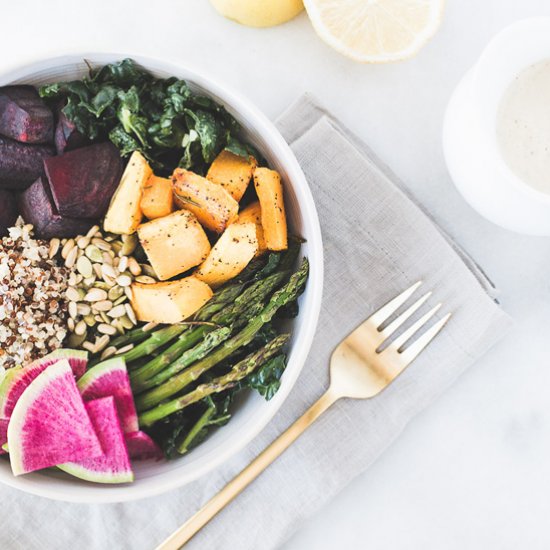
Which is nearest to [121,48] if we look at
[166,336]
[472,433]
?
[166,336]

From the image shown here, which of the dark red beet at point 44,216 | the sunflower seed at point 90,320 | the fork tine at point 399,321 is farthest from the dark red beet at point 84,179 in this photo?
the fork tine at point 399,321

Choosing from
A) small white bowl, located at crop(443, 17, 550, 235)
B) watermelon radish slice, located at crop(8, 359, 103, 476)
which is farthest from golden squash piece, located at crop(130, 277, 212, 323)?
small white bowl, located at crop(443, 17, 550, 235)

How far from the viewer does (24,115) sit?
152 centimetres

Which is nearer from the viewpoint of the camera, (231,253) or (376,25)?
(231,253)

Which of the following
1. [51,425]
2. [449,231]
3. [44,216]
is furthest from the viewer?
[449,231]

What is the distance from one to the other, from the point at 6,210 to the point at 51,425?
0.50m

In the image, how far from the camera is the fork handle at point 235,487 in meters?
1.73

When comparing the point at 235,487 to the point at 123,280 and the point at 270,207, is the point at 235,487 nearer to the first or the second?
the point at 123,280

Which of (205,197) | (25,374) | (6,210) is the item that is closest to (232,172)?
(205,197)

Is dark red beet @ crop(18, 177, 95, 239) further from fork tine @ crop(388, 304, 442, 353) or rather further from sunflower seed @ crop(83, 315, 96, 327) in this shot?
fork tine @ crop(388, 304, 442, 353)

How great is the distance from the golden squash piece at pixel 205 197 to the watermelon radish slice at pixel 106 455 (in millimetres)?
446

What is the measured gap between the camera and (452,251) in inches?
70.6

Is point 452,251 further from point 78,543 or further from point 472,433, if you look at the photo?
point 78,543

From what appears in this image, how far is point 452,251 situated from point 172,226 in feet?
2.41
